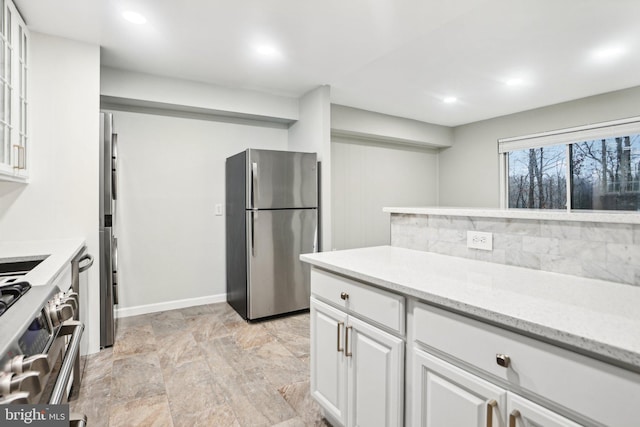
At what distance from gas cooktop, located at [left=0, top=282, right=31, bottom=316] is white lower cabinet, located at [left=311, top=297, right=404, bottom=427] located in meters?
1.13

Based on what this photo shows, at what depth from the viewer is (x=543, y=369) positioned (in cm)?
79

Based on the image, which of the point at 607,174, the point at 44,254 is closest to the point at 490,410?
the point at 44,254

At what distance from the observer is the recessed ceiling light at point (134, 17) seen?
84.8 inches

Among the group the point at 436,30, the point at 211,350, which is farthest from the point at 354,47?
the point at 211,350

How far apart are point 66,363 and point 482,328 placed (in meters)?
1.30

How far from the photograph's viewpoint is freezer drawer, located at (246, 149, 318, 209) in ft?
10.1

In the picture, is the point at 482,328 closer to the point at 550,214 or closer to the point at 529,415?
the point at 529,415

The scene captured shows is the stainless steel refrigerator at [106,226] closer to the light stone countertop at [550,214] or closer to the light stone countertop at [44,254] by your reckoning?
the light stone countertop at [44,254]

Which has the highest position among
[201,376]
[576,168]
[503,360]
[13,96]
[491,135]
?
[491,135]

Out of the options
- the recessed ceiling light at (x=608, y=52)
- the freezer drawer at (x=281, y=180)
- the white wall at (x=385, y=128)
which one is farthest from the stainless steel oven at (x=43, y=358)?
the recessed ceiling light at (x=608, y=52)

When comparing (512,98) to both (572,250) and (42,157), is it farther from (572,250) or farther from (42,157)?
(42,157)

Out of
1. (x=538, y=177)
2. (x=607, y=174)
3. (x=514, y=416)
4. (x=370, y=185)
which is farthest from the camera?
(x=370, y=185)

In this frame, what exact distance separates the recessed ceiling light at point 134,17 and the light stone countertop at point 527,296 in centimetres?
202

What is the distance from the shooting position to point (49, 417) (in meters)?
0.81
